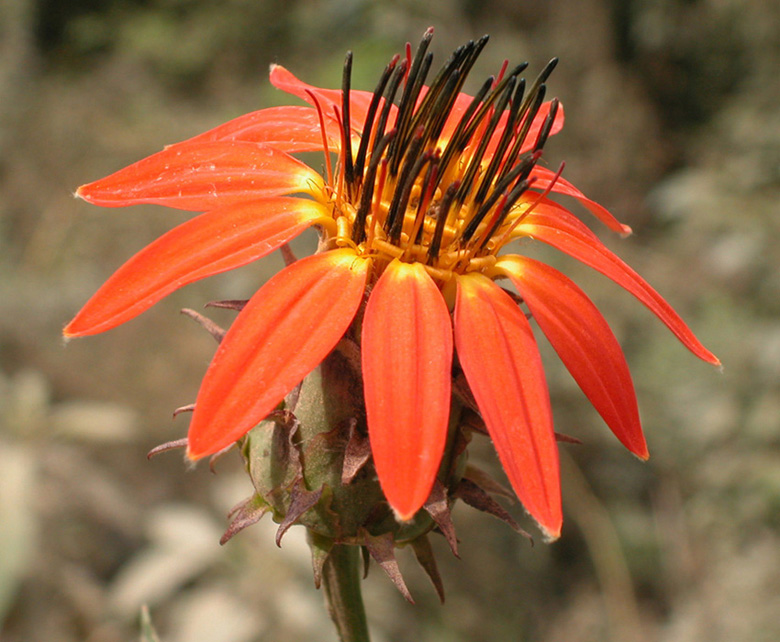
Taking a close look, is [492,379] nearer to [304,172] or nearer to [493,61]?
[304,172]

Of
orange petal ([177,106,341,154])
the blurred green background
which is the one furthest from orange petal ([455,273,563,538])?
the blurred green background

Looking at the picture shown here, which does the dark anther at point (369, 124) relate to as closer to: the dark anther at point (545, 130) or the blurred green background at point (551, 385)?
the dark anther at point (545, 130)

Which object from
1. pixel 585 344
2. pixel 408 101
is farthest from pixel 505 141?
pixel 585 344

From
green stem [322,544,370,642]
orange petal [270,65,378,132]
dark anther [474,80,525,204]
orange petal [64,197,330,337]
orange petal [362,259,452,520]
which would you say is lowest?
green stem [322,544,370,642]

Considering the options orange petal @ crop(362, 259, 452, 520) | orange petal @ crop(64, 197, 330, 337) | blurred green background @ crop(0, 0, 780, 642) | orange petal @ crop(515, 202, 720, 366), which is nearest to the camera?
orange petal @ crop(362, 259, 452, 520)

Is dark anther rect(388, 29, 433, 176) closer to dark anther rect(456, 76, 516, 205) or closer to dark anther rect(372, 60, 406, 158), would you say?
dark anther rect(372, 60, 406, 158)

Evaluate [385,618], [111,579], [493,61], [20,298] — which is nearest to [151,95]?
[493,61]
